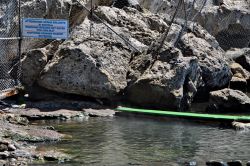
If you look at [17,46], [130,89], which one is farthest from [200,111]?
[17,46]

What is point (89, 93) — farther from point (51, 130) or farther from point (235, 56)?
point (235, 56)

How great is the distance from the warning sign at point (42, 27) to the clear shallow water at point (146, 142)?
323cm

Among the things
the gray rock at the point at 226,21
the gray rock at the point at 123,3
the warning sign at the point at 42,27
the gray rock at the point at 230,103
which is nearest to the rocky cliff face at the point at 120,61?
the warning sign at the point at 42,27

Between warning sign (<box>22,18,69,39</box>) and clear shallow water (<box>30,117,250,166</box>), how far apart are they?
10.6 ft

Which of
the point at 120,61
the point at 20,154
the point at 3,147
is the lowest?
the point at 20,154

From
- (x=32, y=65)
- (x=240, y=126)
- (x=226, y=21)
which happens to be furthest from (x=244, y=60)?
(x=32, y=65)

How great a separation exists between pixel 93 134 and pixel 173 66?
472 cm

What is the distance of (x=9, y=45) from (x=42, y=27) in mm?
1257

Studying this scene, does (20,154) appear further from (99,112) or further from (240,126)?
(240,126)

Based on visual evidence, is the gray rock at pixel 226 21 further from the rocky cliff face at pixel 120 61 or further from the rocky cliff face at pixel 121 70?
the rocky cliff face at pixel 121 70

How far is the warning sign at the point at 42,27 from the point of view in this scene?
17172 mm

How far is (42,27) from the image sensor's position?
17.2m

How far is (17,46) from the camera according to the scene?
17594mm

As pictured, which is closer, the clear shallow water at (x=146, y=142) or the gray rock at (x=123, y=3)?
the clear shallow water at (x=146, y=142)
